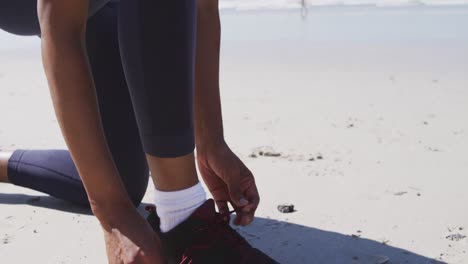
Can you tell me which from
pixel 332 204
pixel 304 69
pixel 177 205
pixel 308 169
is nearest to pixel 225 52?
pixel 304 69

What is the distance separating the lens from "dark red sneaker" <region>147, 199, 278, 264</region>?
1.26 m

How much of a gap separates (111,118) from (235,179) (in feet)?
1.34

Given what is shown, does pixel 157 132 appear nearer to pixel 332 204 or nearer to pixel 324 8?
pixel 332 204

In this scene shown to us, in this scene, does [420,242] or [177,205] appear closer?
[177,205]

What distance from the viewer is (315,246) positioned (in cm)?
153

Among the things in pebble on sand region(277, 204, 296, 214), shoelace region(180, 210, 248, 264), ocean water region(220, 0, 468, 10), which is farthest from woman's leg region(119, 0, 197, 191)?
ocean water region(220, 0, 468, 10)

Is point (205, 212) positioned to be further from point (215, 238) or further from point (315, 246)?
point (315, 246)

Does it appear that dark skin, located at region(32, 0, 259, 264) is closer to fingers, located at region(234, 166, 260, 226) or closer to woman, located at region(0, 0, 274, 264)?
woman, located at region(0, 0, 274, 264)

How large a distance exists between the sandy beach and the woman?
0.82 feet

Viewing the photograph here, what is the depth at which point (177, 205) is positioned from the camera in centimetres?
128

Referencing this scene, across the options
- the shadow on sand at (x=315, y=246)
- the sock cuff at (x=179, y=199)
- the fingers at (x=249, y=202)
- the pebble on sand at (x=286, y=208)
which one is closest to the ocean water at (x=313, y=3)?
the pebble on sand at (x=286, y=208)

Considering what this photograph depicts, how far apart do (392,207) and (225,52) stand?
344 cm

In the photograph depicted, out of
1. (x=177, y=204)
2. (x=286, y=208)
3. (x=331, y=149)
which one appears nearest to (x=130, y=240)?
(x=177, y=204)

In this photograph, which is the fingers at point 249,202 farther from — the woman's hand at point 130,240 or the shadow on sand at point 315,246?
the woman's hand at point 130,240
